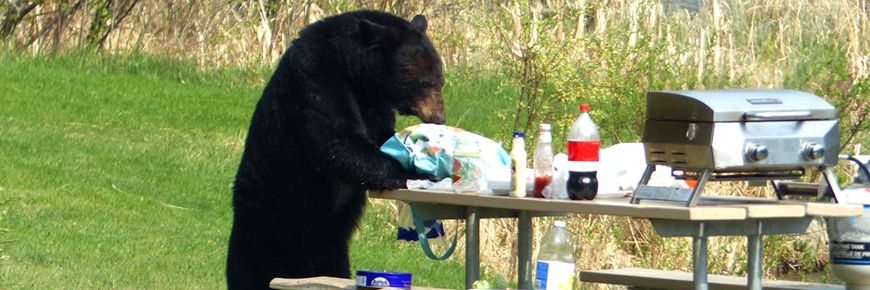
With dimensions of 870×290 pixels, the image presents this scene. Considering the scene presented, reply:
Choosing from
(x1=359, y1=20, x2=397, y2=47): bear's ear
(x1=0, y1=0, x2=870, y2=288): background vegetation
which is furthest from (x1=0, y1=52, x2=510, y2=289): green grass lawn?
(x1=359, y1=20, x2=397, y2=47): bear's ear

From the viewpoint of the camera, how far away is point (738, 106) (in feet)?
12.9

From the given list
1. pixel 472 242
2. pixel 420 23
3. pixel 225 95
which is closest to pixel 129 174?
pixel 225 95

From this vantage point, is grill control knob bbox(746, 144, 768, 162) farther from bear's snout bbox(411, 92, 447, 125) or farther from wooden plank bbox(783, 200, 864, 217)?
bear's snout bbox(411, 92, 447, 125)

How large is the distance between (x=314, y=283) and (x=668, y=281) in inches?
60.9

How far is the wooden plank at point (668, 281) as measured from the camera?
5.32 meters

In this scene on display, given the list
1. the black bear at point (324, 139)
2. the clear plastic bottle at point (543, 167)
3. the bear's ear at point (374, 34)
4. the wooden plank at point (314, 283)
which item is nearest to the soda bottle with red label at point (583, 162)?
the clear plastic bottle at point (543, 167)

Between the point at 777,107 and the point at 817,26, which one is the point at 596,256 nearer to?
the point at 777,107

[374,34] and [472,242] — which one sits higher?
[374,34]

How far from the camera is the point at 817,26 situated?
1221 cm

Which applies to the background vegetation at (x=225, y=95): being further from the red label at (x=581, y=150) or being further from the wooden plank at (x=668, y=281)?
the red label at (x=581, y=150)

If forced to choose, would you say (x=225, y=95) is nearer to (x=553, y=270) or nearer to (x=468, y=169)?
(x=468, y=169)

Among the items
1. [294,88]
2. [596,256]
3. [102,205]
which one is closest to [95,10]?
[102,205]

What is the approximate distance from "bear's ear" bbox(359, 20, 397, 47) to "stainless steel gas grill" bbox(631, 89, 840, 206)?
1.20 metres

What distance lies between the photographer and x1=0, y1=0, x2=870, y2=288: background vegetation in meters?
7.43
